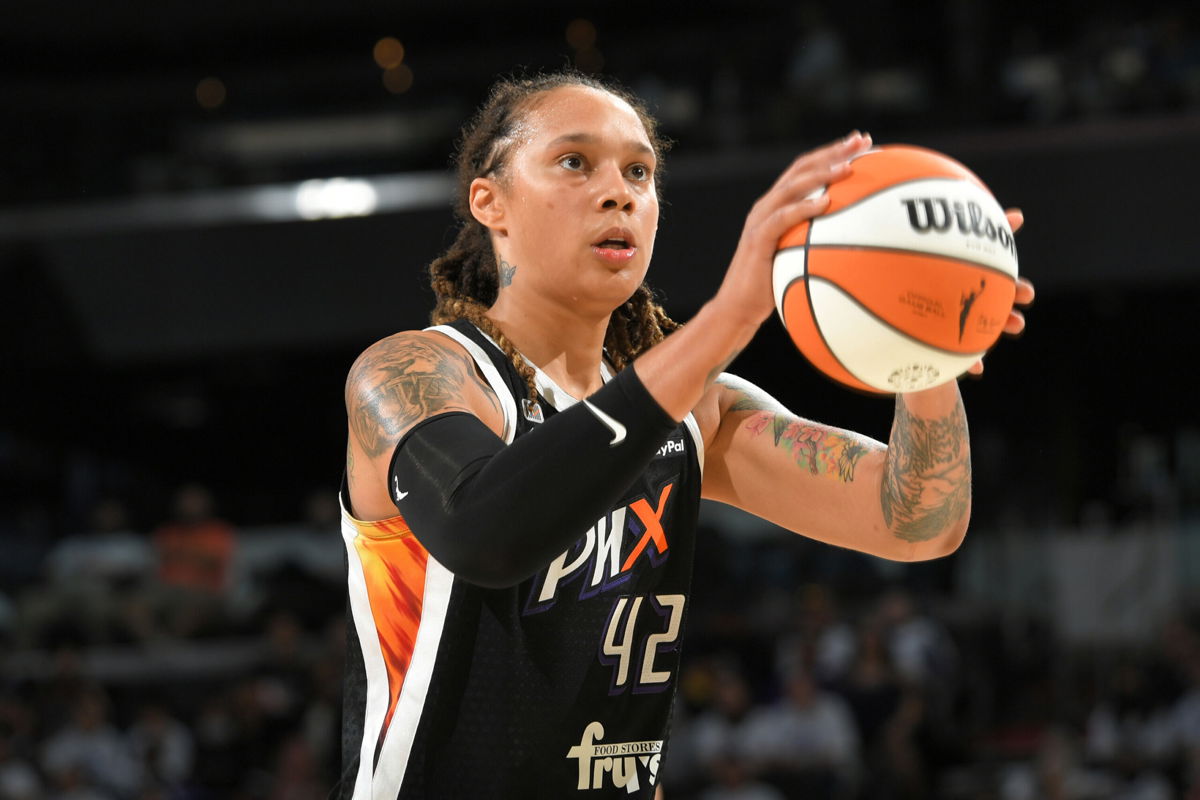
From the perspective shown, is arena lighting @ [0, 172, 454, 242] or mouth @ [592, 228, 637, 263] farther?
arena lighting @ [0, 172, 454, 242]

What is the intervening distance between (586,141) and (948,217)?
867 millimetres

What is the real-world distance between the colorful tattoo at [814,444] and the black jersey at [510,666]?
417 millimetres

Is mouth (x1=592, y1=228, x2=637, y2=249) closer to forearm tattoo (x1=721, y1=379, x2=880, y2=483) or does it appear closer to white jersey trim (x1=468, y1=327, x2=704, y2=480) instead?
white jersey trim (x1=468, y1=327, x2=704, y2=480)

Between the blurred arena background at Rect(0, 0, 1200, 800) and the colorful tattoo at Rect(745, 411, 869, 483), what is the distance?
6.17 meters

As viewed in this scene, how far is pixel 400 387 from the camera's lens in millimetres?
2646

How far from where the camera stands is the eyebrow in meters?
3.01

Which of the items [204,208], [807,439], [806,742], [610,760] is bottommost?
[610,760]

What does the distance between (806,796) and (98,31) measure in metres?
15.6

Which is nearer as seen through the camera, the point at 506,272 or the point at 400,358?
the point at 400,358

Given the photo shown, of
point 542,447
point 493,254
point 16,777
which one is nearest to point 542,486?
point 542,447

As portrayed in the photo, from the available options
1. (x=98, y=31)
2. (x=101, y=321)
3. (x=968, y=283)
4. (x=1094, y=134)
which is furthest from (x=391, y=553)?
(x=98, y=31)

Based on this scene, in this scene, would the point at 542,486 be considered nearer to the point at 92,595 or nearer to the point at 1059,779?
the point at 1059,779

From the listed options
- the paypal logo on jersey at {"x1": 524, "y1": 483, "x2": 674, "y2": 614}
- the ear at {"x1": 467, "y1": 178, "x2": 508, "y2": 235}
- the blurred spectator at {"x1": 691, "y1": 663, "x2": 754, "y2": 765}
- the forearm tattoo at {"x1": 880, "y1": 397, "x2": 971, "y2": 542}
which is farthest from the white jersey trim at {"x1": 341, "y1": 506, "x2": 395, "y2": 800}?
the blurred spectator at {"x1": 691, "y1": 663, "x2": 754, "y2": 765}

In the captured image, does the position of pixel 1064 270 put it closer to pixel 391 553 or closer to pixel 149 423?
pixel 391 553
